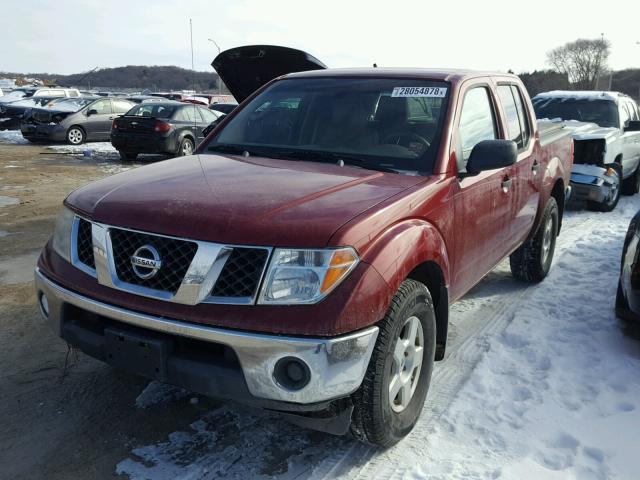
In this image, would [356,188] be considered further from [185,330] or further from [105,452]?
[105,452]

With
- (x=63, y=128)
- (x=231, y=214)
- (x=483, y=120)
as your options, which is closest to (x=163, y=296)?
(x=231, y=214)

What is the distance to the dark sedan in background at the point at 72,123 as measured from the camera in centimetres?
1720

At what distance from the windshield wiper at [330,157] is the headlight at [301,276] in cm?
106

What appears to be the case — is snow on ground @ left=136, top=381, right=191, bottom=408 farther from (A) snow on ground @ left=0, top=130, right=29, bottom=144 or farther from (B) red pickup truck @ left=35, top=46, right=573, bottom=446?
(A) snow on ground @ left=0, top=130, right=29, bottom=144

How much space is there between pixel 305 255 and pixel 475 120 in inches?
79.5

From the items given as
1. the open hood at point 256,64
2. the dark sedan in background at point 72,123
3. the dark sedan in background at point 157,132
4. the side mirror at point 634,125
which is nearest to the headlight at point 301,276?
the open hood at point 256,64

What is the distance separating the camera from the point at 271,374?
2.24 m

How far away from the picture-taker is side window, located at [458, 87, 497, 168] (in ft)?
11.6

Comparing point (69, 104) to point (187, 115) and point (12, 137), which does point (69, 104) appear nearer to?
point (12, 137)

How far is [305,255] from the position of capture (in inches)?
90.3

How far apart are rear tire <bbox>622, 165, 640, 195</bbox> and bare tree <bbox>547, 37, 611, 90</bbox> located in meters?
62.9

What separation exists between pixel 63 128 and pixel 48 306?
16117 mm

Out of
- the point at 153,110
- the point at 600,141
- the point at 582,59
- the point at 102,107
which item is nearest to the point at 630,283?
the point at 600,141

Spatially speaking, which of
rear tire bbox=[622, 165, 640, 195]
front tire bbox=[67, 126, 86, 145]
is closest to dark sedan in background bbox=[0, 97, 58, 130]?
front tire bbox=[67, 126, 86, 145]
